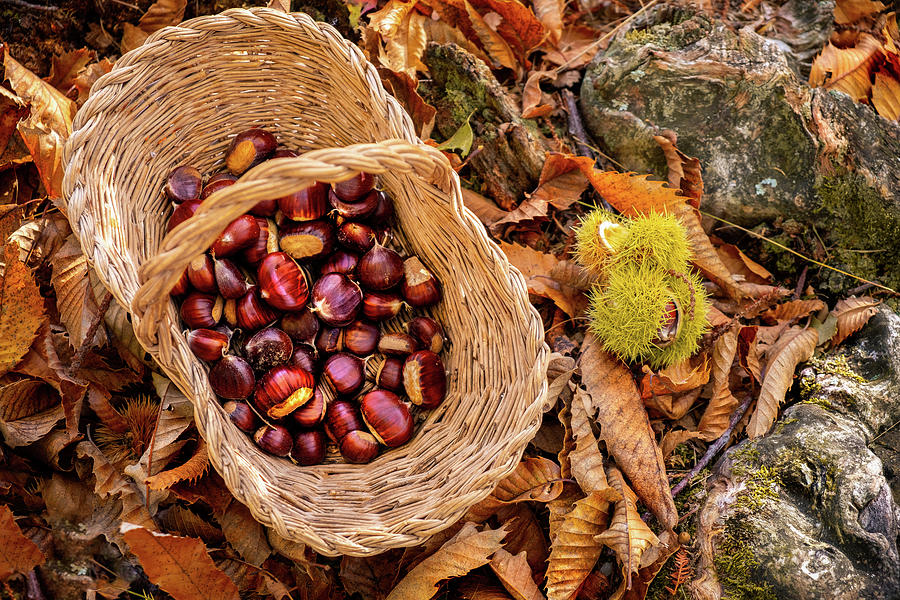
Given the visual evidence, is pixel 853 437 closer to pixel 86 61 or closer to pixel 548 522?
pixel 548 522

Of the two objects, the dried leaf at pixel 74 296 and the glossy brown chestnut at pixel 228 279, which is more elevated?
the glossy brown chestnut at pixel 228 279

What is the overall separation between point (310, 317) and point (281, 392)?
24 cm

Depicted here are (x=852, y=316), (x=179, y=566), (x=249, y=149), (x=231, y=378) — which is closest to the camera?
(x=179, y=566)

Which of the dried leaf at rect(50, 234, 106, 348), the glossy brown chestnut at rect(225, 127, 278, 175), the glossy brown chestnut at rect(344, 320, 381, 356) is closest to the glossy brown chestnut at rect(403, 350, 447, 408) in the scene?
the glossy brown chestnut at rect(344, 320, 381, 356)

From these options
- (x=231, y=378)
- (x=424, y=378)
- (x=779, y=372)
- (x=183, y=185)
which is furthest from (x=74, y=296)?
(x=779, y=372)

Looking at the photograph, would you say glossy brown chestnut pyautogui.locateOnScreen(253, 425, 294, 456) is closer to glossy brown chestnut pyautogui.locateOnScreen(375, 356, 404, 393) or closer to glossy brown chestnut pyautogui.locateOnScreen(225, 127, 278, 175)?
glossy brown chestnut pyautogui.locateOnScreen(375, 356, 404, 393)

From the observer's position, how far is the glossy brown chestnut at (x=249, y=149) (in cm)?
179

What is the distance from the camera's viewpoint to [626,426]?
1.76 m

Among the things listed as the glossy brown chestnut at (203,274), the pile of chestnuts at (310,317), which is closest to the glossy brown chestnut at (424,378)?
the pile of chestnuts at (310,317)

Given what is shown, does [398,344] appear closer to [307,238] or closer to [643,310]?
[307,238]

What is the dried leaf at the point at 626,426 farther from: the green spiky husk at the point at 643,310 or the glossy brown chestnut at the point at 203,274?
the glossy brown chestnut at the point at 203,274

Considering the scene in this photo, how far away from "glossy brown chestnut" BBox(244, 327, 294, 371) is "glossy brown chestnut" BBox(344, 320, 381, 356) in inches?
7.2

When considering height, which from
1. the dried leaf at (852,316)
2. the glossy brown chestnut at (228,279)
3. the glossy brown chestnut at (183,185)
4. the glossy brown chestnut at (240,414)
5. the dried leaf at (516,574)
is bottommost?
the dried leaf at (516,574)

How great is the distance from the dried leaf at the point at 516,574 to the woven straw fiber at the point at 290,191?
316 mm
